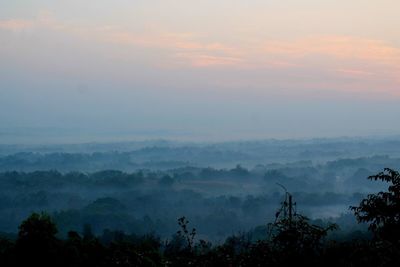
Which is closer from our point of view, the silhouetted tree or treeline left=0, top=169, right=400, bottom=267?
treeline left=0, top=169, right=400, bottom=267

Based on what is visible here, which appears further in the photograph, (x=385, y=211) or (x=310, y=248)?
(x=310, y=248)

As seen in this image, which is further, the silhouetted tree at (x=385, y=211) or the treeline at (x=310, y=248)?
the silhouetted tree at (x=385, y=211)

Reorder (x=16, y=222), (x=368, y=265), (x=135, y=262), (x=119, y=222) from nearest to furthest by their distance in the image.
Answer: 1. (x=368, y=265)
2. (x=135, y=262)
3. (x=119, y=222)
4. (x=16, y=222)

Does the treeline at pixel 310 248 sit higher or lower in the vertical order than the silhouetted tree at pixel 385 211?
lower

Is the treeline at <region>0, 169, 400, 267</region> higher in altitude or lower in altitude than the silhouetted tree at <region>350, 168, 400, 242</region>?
lower

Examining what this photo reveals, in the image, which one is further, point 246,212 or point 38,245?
point 246,212

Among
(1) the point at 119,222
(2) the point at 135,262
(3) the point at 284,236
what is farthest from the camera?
(1) the point at 119,222

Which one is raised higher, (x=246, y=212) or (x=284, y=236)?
(x=284, y=236)

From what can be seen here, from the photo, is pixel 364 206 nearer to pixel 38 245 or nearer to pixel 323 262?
pixel 323 262

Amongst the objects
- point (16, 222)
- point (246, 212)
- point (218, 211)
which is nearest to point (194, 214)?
point (218, 211)

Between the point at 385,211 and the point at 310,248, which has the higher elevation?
the point at 385,211

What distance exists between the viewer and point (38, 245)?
18141mm

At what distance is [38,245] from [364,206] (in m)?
11.8

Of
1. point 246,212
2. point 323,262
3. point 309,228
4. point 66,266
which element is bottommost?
point 246,212
